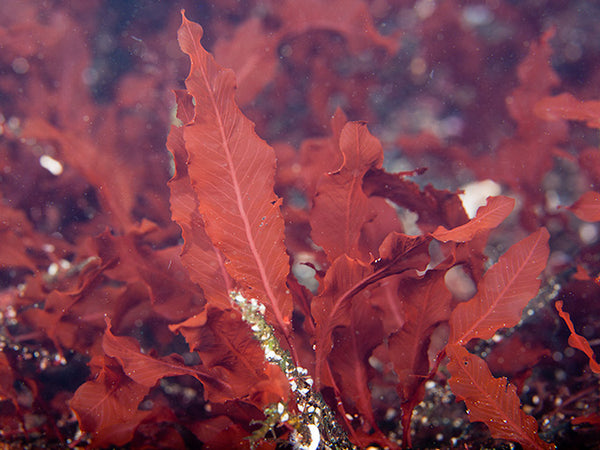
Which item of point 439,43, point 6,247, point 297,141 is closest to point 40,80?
point 6,247

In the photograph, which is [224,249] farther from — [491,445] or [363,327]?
[491,445]

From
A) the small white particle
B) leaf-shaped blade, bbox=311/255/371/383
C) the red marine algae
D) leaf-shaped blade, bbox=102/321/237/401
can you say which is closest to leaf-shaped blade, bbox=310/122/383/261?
the red marine algae

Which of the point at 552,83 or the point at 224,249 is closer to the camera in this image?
the point at 224,249

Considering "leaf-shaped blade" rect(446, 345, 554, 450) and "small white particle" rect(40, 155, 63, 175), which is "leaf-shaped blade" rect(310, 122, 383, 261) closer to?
"leaf-shaped blade" rect(446, 345, 554, 450)

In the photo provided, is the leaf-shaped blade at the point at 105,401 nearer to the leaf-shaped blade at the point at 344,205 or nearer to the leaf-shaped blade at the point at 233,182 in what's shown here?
the leaf-shaped blade at the point at 233,182

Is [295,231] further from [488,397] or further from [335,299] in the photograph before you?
[488,397]

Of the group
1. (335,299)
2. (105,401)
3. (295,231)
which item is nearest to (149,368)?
(105,401)

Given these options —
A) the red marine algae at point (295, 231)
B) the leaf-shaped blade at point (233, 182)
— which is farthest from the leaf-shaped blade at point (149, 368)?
the leaf-shaped blade at point (233, 182)
